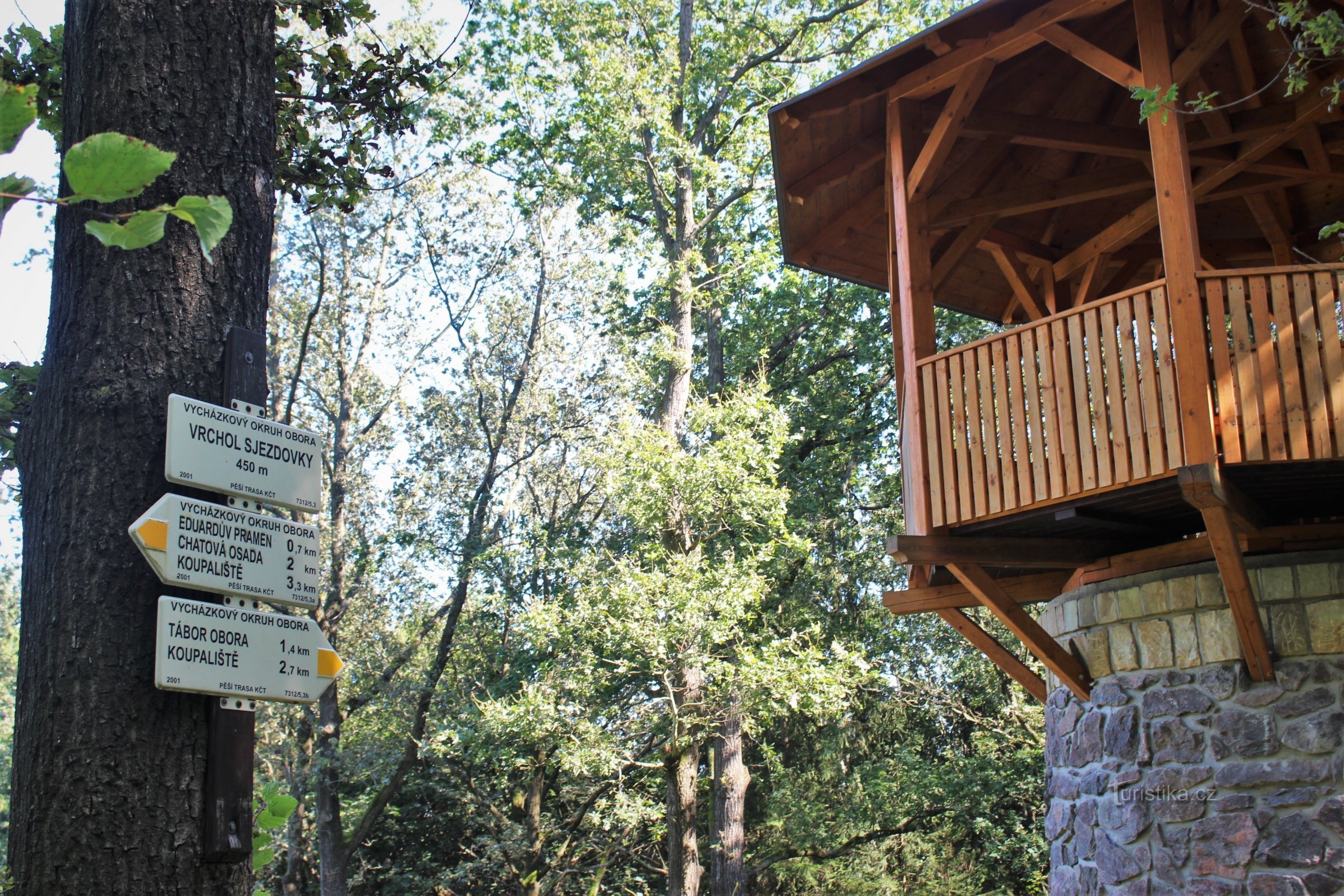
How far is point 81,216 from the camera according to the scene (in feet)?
8.63

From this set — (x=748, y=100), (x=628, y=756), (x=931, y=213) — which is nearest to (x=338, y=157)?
(x=931, y=213)

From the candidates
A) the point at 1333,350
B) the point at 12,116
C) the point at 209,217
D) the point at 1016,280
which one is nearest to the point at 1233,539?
the point at 1333,350

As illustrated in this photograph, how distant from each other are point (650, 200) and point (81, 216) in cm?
1669

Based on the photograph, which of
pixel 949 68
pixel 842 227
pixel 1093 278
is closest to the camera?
pixel 949 68

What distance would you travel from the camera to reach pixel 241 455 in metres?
2.78

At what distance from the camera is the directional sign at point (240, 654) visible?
2467mm

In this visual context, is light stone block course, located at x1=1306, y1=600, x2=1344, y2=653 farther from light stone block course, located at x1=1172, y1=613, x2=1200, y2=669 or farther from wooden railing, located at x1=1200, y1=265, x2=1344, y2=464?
wooden railing, located at x1=1200, y1=265, x2=1344, y2=464

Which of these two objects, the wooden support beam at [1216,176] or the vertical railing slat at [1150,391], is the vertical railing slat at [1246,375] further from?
the wooden support beam at [1216,176]

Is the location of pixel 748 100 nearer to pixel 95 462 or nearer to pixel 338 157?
pixel 338 157

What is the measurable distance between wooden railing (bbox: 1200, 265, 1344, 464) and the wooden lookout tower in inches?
0.4

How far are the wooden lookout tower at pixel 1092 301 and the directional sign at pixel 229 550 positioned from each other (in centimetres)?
382

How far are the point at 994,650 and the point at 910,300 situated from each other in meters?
2.47

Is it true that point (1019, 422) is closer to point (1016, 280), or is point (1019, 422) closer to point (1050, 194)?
point (1050, 194)

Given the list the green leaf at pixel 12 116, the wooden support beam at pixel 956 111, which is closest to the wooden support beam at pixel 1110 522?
the wooden support beam at pixel 956 111
